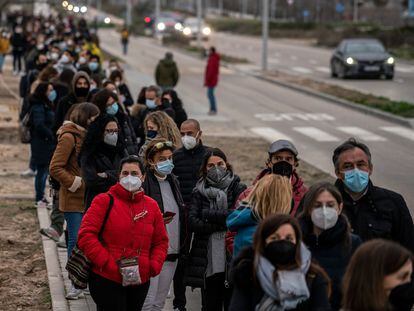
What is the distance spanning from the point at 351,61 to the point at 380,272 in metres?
39.7

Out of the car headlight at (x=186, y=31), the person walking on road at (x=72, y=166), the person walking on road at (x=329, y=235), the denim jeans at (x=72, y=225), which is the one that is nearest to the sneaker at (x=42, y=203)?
the person walking on road at (x=72, y=166)

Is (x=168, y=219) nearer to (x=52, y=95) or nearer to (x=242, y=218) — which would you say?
(x=242, y=218)

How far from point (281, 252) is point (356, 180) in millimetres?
2173

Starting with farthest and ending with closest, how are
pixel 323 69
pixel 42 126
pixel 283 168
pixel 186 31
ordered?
pixel 186 31
pixel 323 69
pixel 42 126
pixel 283 168

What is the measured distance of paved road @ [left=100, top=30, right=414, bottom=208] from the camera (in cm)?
2205

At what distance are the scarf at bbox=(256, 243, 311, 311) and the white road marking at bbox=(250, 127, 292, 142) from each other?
19.6 metres

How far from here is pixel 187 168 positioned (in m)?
11.1

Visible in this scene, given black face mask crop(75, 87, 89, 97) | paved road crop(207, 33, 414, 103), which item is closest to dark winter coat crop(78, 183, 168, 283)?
black face mask crop(75, 87, 89, 97)

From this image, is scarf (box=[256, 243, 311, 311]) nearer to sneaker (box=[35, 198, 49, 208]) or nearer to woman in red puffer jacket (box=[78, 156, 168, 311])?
woman in red puffer jacket (box=[78, 156, 168, 311])

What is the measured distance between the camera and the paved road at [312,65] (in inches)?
1583

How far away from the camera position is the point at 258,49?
75.1 metres

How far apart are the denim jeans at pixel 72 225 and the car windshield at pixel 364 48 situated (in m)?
34.2

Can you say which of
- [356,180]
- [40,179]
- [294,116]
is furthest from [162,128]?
[294,116]

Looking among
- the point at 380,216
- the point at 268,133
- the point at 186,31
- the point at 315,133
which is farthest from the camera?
the point at 186,31
